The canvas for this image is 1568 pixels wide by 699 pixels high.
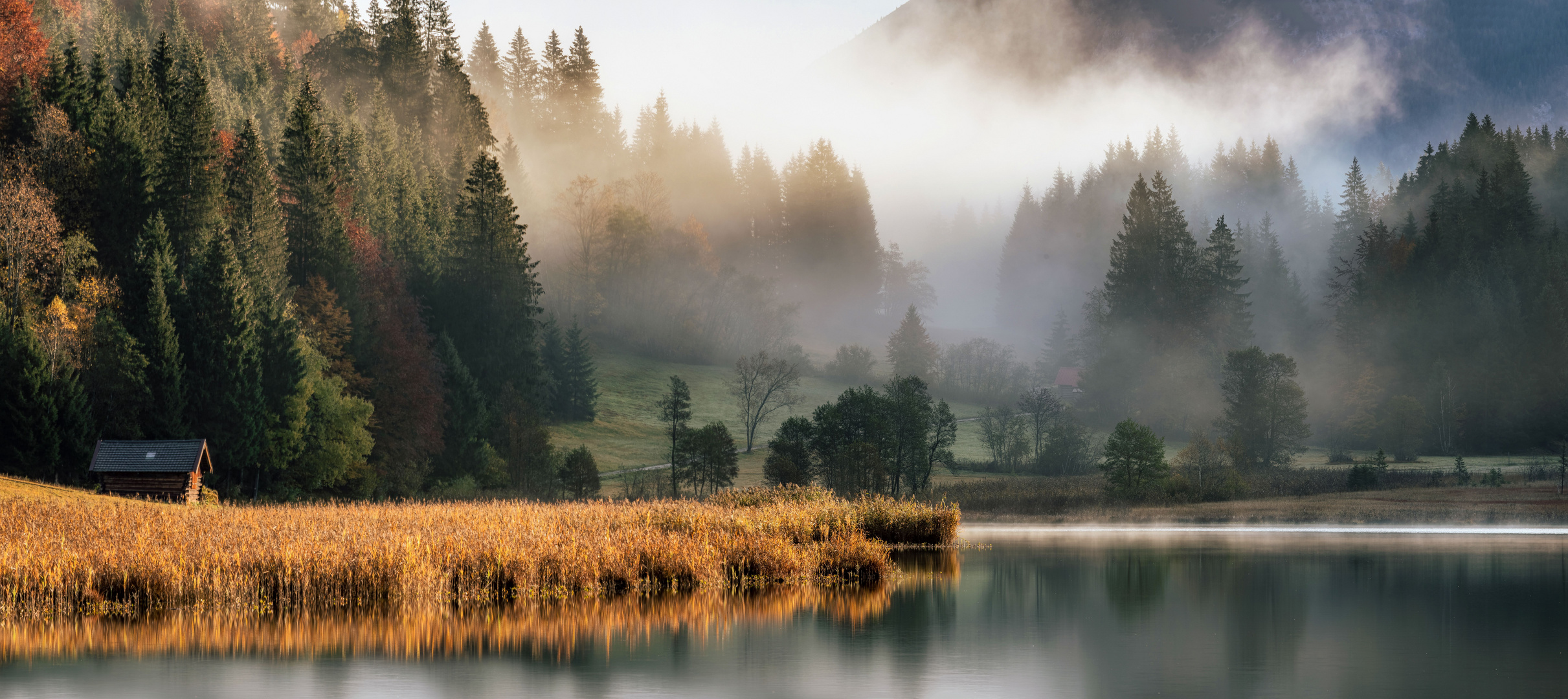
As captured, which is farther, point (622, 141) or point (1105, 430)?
point (622, 141)

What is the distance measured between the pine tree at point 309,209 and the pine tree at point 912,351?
64.4 m

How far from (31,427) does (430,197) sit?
46397mm

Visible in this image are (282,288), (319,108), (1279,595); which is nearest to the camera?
(1279,595)

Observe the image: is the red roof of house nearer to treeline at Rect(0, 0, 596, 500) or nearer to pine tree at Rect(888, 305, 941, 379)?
pine tree at Rect(888, 305, 941, 379)

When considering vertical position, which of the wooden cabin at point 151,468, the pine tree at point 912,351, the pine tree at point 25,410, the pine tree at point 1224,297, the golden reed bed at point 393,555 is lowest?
the golden reed bed at point 393,555

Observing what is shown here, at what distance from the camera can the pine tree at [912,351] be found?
124m

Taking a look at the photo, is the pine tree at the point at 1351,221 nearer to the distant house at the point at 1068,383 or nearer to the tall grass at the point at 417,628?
the distant house at the point at 1068,383

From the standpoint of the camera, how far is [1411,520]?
58.8m

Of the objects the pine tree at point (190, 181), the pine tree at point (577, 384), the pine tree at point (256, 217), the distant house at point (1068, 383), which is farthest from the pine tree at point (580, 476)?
the distant house at point (1068, 383)

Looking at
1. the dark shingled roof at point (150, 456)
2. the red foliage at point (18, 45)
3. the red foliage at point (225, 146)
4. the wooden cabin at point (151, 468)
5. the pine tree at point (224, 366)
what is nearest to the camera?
the wooden cabin at point (151, 468)

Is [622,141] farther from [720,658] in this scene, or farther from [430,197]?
[720,658]

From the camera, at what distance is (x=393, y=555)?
24.3 meters

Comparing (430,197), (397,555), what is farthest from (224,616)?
(430,197)

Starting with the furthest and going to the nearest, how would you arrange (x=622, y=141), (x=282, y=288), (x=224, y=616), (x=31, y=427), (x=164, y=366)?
(x=622, y=141)
(x=282, y=288)
(x=164, y=366)
(x=31, y=427)
(x=224, y=616)
